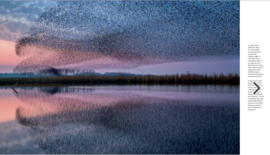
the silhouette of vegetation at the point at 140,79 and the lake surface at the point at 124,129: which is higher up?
the silhouette of vegetation at the point at 140,79

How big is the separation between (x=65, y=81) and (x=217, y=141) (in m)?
21.8

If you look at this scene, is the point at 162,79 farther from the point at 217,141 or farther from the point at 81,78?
the point at 217,141

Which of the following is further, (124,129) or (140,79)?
(140,79)

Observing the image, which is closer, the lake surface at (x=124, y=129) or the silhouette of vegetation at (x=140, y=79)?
the lake surface at (x=124, y=129)

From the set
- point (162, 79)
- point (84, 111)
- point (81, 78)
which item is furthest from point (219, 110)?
point (81, 78)

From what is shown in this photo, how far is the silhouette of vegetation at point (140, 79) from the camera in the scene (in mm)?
16859

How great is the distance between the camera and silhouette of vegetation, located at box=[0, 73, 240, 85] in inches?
664

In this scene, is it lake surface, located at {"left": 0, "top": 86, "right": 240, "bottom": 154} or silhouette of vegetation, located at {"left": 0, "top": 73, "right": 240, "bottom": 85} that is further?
silhouette of vegetation, located at {"left": 0, "top": 73, "right": 240, "bottom": 85}

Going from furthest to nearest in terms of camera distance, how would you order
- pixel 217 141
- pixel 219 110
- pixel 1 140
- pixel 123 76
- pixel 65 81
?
1. pixel 65 81
2. pixel 123 76
3. pixel 219 110
4. pixel 1 140
5. pixel 217 141

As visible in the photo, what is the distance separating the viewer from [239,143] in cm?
386

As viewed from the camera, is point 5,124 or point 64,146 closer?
point 64,146

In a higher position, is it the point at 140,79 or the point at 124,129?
the point at 140,79

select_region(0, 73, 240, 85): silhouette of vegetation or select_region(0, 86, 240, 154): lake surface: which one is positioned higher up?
select_region(0, 73, 240, 85): silhouette of vegetation

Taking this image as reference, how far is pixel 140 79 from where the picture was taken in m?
19.9
